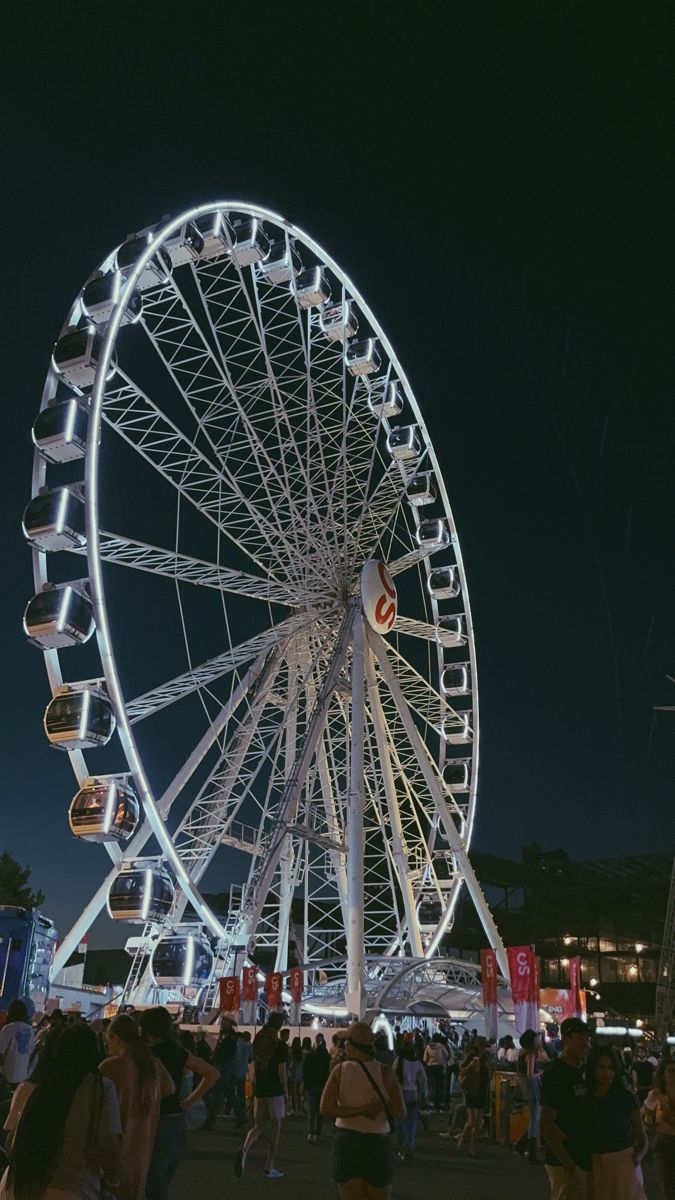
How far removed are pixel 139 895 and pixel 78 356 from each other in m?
11.9

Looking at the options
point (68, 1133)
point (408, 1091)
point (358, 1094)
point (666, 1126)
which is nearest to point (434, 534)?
point (408, 1091)

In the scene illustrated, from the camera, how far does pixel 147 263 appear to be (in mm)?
24094

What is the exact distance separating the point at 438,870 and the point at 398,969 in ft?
22.7

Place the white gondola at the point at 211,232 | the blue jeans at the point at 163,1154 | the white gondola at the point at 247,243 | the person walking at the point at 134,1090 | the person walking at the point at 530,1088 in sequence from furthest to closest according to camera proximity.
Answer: the white gondola at the point at 247,243 → the white gondola at the point at 211,232 → the person walking at the point at 530,1088 → the blue jeans at the point at 163,1154 → the person walking at the point at 134,1090

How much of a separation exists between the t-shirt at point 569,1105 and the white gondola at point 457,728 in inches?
1184

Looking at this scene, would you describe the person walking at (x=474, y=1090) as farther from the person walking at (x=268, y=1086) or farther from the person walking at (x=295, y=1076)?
the person walking at (x=295, y=1076)

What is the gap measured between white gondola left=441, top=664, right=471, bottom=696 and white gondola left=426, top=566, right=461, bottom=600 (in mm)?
2577

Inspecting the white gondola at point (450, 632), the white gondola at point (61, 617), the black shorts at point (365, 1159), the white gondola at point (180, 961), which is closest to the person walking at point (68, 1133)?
the black shorts at point (365, 1159)

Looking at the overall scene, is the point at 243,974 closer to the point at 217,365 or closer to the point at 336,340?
the point at 217,365

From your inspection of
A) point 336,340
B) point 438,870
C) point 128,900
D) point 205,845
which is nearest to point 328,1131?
point 128,900

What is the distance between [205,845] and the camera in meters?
27.1

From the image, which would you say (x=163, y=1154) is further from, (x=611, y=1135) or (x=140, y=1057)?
(x=611, y=1135)

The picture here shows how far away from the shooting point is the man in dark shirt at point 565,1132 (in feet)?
17.6

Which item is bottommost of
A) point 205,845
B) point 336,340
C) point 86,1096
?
point 86,1096
